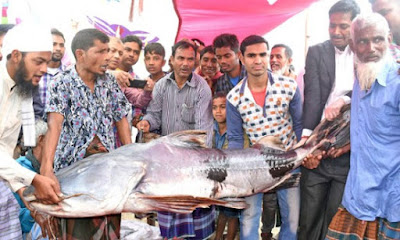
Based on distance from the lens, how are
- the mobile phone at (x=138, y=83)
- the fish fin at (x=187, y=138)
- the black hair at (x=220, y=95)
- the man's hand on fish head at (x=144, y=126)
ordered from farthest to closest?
the mobile phone at (x=138, y=83)
the black hair at (x=220, y=95)
the man's hand on fish head at (x=144, y=126)
the fish fin at (x=187, y=138)

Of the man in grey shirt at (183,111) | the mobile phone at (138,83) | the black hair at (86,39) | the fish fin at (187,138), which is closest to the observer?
the fish fin at (187,138)

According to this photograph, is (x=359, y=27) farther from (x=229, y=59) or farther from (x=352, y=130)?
(x=229, y=59)

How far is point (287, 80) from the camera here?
11.1ft

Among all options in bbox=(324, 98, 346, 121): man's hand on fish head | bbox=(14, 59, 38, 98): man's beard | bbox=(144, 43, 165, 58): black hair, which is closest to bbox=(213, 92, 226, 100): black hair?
bbox=(144, 43, 165, 58): black hair

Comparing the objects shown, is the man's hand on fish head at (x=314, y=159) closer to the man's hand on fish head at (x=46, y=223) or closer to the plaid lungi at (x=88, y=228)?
the plaid lungi at (x=88, y=228)

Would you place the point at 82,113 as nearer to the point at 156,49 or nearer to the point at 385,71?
the point at 156,49

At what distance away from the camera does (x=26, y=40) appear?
2.57 m

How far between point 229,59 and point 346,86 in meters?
1.20

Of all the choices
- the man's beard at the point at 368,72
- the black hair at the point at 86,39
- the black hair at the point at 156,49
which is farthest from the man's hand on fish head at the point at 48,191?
the black hair at the point at 156,49

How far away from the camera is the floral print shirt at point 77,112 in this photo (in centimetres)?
271

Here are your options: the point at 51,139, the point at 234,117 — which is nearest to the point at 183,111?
the point at 234,117

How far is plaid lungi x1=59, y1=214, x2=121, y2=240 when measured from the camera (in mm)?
2832

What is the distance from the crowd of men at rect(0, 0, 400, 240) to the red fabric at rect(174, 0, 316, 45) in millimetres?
199

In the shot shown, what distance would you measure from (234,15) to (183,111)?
1054 mm
